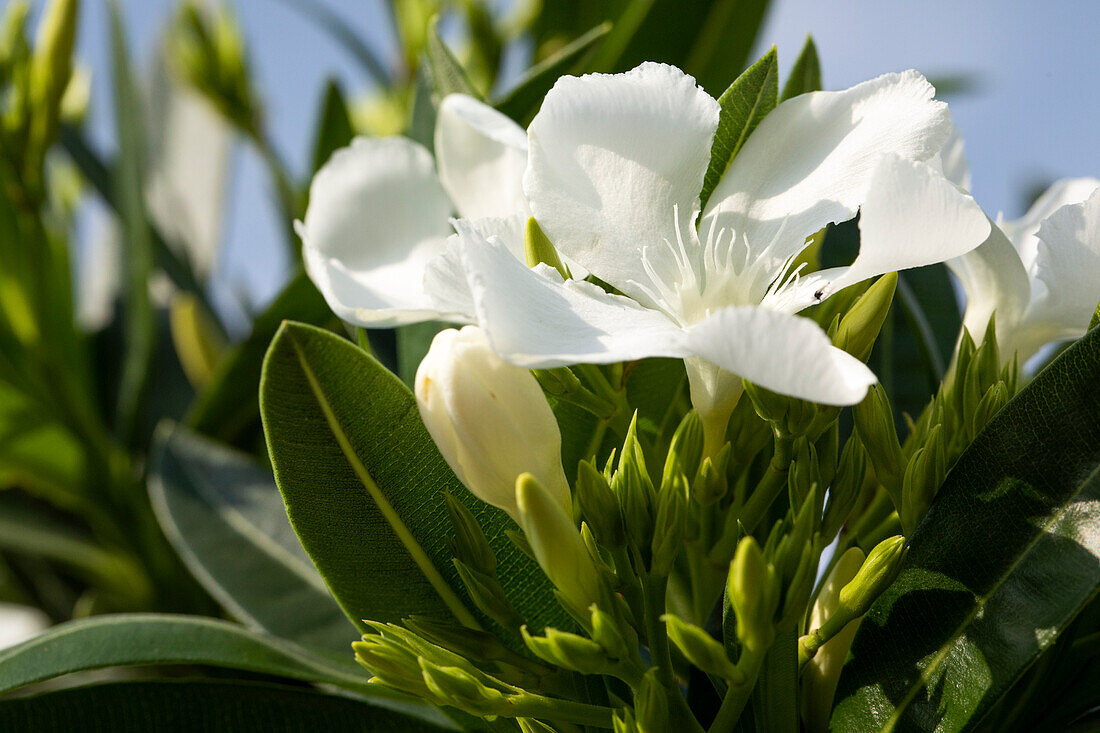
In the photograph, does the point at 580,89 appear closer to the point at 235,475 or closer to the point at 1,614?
the point at 235,475

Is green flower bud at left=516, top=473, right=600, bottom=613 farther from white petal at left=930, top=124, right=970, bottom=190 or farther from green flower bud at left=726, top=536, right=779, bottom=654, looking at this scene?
white petal at left=930, top=124, right=970, bottom=190

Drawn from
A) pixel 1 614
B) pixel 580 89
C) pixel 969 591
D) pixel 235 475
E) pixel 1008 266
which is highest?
pixel 580 89

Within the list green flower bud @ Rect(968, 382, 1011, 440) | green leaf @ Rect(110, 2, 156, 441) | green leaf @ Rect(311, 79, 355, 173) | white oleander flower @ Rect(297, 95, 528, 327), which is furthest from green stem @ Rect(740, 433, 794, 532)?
green leaf @ Rect(110, 2, 156, 441)

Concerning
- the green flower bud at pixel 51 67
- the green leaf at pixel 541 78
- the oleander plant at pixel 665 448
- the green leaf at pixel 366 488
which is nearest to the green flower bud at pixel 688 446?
the oleander plant at pixel 665 448

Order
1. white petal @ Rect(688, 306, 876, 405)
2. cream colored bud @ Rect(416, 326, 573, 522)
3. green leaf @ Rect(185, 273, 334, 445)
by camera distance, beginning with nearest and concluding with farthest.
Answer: white petal @ Rect(688, 306, 876, 405) → cream colored bud @ Rect(416, 326, 573, 522) → green leaf @ Rect(185, 273, 334, 445)

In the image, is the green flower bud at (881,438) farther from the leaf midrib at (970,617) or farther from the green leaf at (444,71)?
the green leaf at (444,71)

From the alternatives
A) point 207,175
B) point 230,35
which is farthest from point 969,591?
point 207,175

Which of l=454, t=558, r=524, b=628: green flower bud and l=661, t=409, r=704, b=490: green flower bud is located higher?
l=661, t=409, r=704, b=490: green flower bud

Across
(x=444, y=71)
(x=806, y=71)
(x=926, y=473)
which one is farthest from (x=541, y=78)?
(x=926, y=473)
